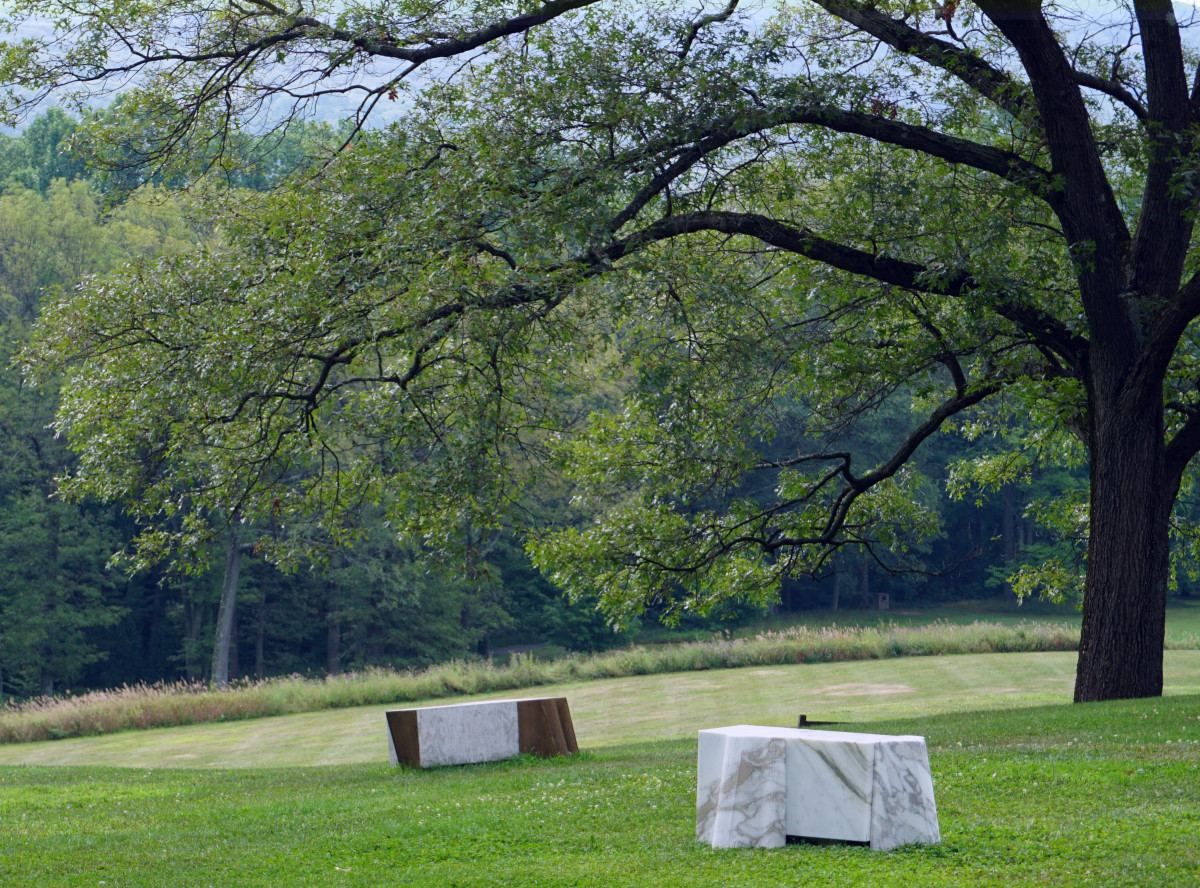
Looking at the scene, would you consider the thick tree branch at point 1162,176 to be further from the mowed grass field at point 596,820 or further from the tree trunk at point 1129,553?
the mowed grass field at point 596,820

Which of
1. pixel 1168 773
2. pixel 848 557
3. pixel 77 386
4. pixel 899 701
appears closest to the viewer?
pixel 1168 773

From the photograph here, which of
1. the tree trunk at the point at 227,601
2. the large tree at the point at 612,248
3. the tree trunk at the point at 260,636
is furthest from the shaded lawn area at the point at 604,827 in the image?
the tree trunk at the point at 260,636

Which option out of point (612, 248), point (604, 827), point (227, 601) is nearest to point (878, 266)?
point (612, 248)

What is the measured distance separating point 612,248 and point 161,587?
109ft

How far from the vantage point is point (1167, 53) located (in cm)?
1262

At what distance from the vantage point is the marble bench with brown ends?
1156cm

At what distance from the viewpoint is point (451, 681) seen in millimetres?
27938

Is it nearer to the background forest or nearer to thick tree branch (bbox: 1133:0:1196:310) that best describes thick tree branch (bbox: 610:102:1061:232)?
thick tree branch (bbox: 1133:0:1196:310)

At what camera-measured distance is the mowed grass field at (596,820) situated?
5.84 metres

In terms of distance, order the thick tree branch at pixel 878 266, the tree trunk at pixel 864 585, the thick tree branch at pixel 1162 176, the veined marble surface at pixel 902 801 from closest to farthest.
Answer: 1. the veined marble surface at pixel 902 801
2. the thick tree branch at pixel 878 266
3. the thick tree branch at pixel 1162 176
4. the tree trunk at pixel 864 585

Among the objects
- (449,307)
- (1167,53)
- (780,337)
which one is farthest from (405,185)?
(1167,53)

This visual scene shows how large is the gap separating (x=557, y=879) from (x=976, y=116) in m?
11.3

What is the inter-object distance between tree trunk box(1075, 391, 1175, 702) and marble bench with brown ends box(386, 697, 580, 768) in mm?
5857

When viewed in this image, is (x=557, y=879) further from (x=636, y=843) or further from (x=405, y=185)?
(x=405, y=185)
